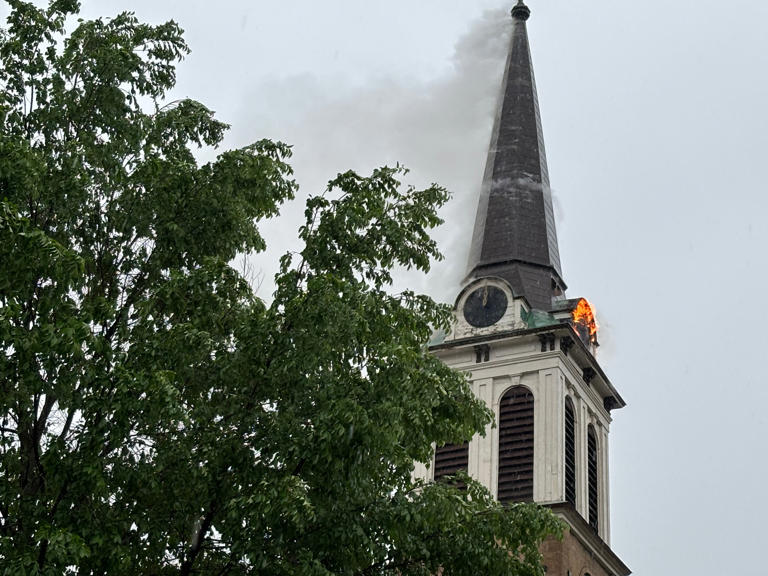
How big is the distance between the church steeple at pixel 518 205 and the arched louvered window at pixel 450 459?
20.1 feet

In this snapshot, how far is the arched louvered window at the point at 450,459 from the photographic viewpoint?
42031 mm

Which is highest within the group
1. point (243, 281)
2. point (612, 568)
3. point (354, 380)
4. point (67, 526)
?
point (612, 568)

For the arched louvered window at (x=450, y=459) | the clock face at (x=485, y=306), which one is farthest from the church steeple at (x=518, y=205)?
the arched louvered window at (x=450, y=459)

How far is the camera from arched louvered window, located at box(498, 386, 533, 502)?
4084 cm

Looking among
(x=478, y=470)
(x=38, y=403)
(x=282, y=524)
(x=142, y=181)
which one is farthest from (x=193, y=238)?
(x=478, y=470)

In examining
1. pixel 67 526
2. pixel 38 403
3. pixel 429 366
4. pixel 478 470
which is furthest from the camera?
pixel 478 470

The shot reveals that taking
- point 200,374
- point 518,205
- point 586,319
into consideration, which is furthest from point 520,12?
point 200,374

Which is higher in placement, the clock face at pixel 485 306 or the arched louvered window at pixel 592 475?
the clock face at pixel 485 306

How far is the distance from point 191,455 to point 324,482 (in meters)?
1.56

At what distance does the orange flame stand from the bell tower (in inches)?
1.8

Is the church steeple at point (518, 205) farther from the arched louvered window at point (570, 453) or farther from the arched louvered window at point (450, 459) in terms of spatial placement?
the arched louvered window at point (450, 459)

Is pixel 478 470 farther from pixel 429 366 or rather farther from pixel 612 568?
pixel 429 366

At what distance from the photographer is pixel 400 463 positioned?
16438mm

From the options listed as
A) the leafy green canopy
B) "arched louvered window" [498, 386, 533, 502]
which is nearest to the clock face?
"arched louvered window" [498, 386, 533, 502]
